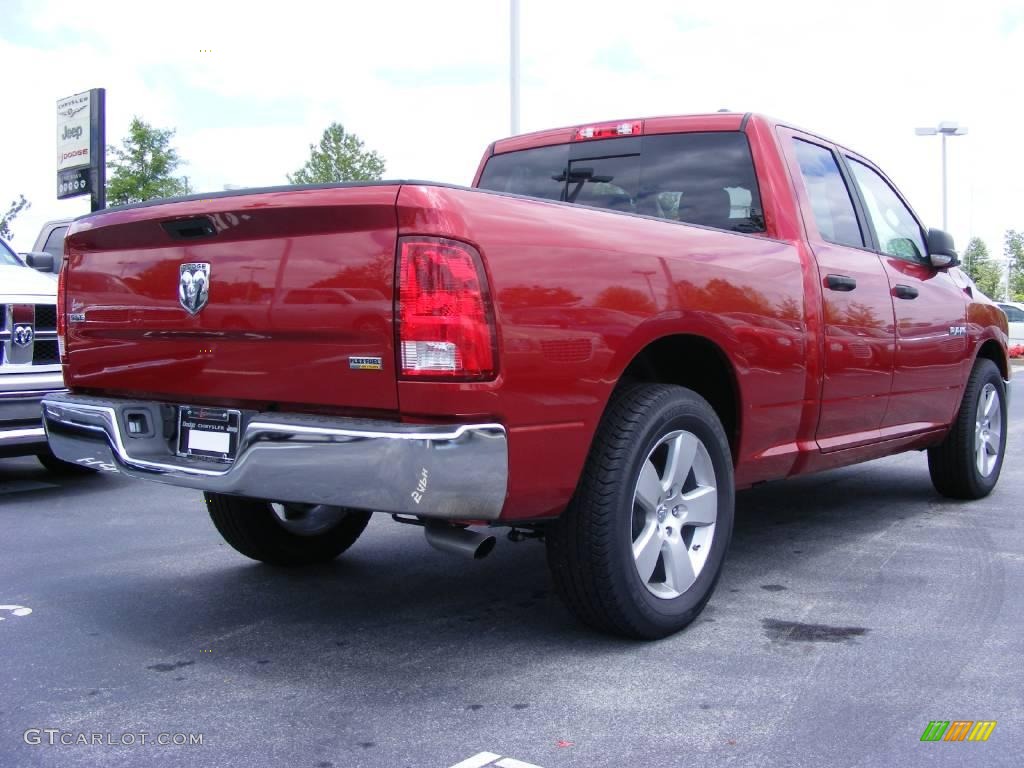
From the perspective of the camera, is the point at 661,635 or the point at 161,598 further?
the point at 161,598

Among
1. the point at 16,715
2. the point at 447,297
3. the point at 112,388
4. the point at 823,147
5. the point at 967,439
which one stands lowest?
the point at 16,715

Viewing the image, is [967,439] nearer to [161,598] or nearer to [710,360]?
[710,360]

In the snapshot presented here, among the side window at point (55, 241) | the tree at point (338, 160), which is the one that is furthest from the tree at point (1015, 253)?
the side window at point (55, 241)

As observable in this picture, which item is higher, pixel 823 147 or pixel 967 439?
pixel 823 147

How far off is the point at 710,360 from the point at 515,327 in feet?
4.09

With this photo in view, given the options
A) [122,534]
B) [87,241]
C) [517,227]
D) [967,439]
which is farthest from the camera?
[967,439]

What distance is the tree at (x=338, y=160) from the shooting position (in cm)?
4231

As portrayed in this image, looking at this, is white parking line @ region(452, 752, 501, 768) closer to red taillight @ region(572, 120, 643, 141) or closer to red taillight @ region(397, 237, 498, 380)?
red taillight @ region(397, 237, 498, 380)

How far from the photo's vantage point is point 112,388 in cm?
371

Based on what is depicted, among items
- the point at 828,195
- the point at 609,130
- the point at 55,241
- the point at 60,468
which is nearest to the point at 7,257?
the point at 60,468

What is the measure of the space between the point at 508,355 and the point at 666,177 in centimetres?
205

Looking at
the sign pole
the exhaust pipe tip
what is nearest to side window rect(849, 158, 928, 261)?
the exhaust pipe tip

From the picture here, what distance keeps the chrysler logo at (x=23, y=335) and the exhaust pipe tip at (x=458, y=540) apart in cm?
426

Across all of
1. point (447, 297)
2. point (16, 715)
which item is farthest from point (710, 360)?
point (16, 715)
